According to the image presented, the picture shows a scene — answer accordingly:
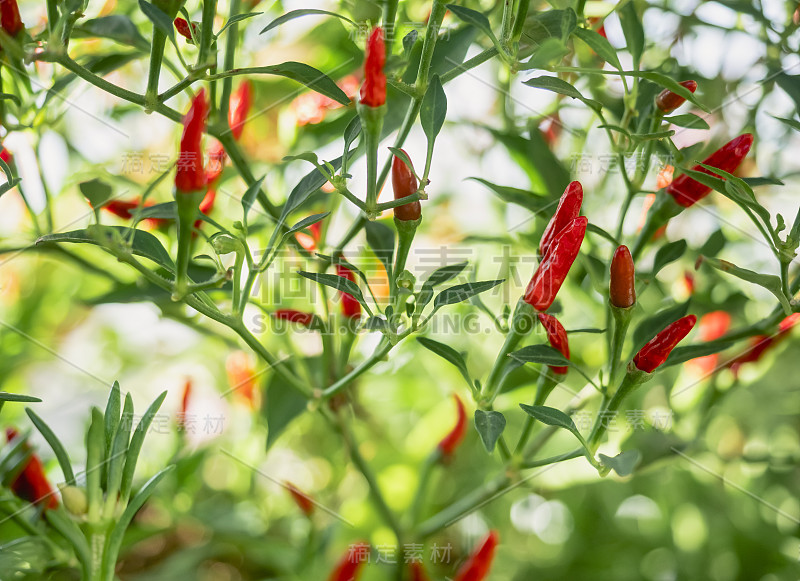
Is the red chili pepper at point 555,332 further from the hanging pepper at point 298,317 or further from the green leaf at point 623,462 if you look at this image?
the hanging pepper at point 298,317

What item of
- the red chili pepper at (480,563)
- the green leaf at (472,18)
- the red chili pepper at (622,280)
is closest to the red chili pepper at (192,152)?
the green leaf at (472,18)

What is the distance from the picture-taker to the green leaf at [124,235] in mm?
393

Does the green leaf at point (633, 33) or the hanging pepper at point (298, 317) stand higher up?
the green leaf at point (633, 33)

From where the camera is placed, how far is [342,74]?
63cm

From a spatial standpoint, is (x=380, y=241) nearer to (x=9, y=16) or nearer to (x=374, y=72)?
(x=374, y=72)

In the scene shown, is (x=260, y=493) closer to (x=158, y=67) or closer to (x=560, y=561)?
(x=560, y=561)

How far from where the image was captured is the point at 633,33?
1.70ft

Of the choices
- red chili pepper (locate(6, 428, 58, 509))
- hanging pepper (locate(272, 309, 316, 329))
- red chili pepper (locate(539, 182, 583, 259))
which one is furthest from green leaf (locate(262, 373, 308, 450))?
red chili pepper (locate(539, 182, 583, 259))

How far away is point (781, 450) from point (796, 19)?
52 centimetres

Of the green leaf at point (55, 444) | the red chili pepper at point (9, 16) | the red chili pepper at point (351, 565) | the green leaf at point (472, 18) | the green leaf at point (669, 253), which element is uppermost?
the red chili pepper at point (9, 16)

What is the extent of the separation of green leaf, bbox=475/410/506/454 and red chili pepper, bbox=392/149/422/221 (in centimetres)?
14

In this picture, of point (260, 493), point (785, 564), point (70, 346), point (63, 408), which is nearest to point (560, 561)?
point (785, 564)

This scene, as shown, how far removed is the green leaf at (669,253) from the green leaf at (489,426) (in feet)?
0.62

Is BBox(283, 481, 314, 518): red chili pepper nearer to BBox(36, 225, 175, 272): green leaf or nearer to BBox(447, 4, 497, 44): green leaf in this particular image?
BBox(36, 225, 175, 272): green leaf
